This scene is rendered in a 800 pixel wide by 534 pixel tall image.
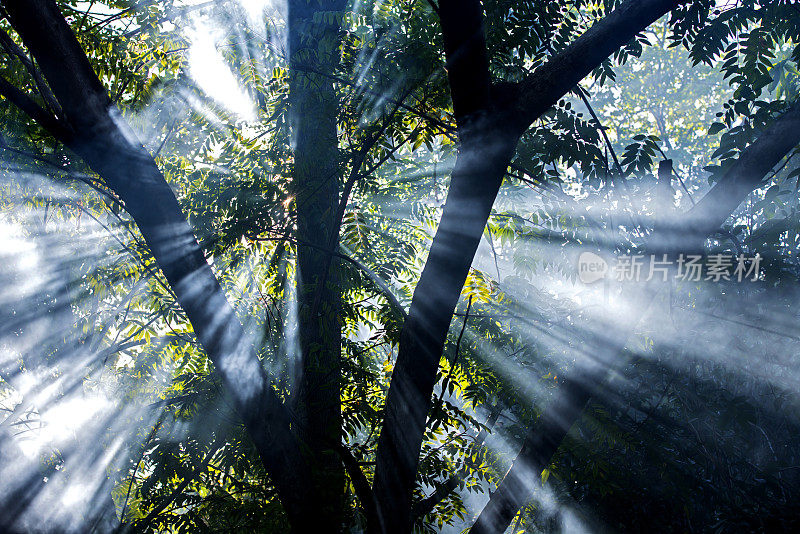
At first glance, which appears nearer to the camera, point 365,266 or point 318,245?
point 318,245

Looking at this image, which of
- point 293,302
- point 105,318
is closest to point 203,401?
point 293,302

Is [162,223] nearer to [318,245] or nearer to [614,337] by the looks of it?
[318,245]

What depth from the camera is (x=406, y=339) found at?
2150 millimetres

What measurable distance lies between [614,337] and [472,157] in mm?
1321

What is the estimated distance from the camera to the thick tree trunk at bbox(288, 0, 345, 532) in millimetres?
3162

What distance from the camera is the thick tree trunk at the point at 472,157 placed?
1.96 meters

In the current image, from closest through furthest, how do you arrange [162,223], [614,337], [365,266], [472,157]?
[472,157]
[162,223]
[614,337]
[365,266]

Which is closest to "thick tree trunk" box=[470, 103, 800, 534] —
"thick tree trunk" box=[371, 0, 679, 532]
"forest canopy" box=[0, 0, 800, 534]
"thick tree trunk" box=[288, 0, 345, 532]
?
"forest canopy" box=[0, 0, 800, 534]

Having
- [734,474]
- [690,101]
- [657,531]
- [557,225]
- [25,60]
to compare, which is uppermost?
[690,101]

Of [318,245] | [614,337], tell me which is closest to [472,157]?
[614,337]

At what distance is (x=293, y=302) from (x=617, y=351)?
8.82 feet

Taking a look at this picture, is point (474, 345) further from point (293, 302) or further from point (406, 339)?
point (406, 339)

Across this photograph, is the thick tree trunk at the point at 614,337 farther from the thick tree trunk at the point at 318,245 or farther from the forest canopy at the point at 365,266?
the thick tree trunk at the point at 318,245

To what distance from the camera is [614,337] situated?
255 centimetres
